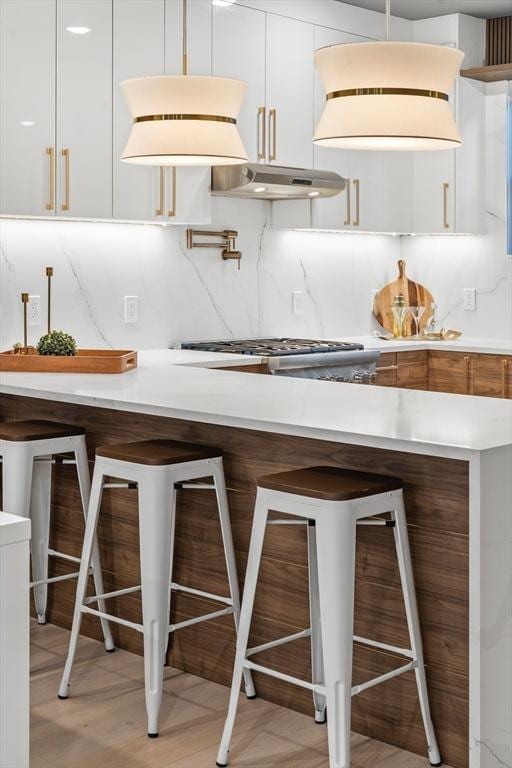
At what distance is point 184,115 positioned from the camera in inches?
121

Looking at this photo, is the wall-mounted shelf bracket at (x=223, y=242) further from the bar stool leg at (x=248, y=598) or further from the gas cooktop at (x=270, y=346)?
the bar stool leg at (x=248, y=598)

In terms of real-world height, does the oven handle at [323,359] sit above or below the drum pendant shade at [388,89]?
below

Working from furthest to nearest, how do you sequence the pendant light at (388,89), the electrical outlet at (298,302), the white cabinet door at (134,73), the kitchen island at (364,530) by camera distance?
the electrical outlet at (298,302), the white cabinet door at (134,73), the pendant light at (388,89), the kitchen island at (364,530)

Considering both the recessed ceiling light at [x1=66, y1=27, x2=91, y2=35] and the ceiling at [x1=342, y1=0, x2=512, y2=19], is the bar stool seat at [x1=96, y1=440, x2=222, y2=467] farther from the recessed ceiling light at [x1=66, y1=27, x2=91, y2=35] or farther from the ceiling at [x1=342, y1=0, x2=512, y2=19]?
Result: the ceiling at [x1=342, y1=0, x2=512, y2=19]

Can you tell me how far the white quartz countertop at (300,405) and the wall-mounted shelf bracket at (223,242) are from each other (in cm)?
137

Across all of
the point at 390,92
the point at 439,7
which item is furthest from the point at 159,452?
the point at 439,7

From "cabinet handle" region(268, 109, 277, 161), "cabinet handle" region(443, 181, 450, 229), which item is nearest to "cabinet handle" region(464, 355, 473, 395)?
"cabinet handle" region(443, 181, 450, 229)

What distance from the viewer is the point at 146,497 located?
2.93 metres

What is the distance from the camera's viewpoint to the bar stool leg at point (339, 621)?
7.98ft

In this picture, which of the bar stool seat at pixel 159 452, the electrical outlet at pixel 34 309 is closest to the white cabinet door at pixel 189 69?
the electrical outlet at pixel 34 309

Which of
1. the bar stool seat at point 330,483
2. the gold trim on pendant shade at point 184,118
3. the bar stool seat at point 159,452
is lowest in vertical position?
the bar stool seat at point 330,483

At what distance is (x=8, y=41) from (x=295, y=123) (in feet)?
5.51

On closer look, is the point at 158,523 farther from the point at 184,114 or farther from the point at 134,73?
the point at 134,73

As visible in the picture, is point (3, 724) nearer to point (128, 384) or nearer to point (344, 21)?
point (128, 384)
